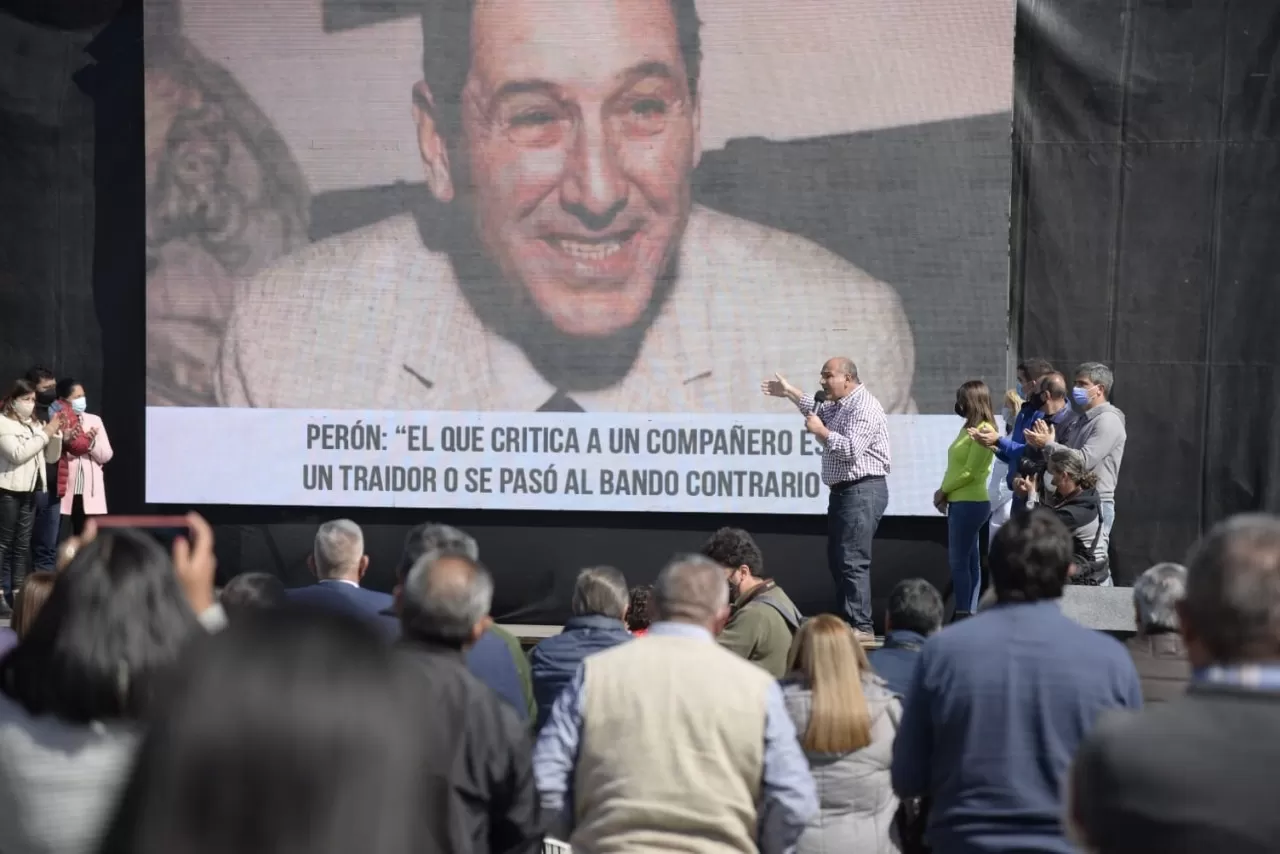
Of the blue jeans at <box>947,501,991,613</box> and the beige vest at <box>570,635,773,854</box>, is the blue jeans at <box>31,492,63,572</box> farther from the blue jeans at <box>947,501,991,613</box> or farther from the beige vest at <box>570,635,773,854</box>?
the beige vest at <box>570,635,773,854</box>

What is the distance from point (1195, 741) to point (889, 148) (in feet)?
19.0

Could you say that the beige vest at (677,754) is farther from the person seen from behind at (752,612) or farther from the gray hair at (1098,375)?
the gray hair at (1098,375)

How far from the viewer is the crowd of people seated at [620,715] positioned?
34.8 inches

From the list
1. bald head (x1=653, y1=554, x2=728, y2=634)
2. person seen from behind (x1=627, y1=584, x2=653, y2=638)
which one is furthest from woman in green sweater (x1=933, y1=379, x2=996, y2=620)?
bald head (x1=653, y1=554, x2=728, y2=634)

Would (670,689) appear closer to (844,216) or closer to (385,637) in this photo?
(385,637)

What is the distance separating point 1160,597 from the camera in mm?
2852

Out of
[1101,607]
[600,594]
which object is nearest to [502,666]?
[600,594]

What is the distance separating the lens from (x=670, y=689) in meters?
2.42

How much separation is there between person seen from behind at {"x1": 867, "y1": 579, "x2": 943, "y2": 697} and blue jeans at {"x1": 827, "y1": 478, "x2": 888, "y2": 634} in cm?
308

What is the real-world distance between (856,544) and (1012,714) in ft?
13.6

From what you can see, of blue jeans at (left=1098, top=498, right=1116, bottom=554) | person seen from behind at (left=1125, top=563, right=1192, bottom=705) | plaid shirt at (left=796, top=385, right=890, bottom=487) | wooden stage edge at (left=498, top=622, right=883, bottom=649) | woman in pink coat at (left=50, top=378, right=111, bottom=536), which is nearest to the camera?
person seen from behind at (left=1125, top=563, right=1192, bottom=705)

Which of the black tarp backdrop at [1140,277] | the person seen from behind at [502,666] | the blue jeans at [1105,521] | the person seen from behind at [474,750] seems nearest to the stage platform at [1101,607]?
the blue jeans at [1105,521]

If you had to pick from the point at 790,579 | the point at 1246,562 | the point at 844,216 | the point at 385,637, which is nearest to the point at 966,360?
the point at 844,216

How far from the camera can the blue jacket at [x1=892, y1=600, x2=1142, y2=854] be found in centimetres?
231
